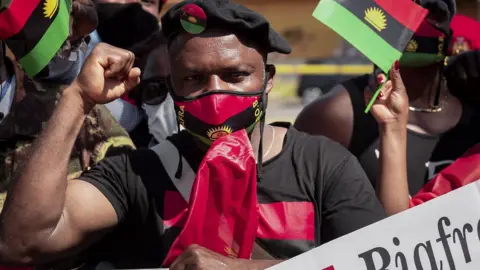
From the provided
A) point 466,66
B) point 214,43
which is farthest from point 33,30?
point 466,66

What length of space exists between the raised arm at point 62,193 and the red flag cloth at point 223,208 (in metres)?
0.31

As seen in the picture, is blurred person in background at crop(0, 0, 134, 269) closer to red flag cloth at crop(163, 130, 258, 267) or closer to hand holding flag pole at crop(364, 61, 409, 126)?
red flag cloth at crop(163, 130, 258, 267)

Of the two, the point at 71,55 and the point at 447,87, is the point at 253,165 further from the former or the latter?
the point at 447,87

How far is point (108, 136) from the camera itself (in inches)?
133

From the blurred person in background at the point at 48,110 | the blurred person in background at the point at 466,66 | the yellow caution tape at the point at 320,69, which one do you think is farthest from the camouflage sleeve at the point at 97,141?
→ the yellow caution tape at the point at 320,69

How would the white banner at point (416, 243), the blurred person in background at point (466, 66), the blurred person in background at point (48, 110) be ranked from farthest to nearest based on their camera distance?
the blurred person in background at point (466, 66) < the blurred person in background at point (48, 110) < the white banner at point (416, 243)

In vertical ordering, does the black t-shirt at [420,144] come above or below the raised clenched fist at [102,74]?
below

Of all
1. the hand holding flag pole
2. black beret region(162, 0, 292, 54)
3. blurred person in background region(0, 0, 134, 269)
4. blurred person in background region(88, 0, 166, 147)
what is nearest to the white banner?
the hand holding flag pole

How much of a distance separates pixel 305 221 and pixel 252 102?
1.40 ft

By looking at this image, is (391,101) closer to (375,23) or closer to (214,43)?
(375,23)

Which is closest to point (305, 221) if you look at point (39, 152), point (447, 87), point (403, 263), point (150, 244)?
point (403, 263)

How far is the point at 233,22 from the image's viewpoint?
9.33ft

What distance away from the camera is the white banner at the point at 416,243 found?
2.53m

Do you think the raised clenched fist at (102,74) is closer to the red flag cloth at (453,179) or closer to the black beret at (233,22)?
the black beret at (233,22)
